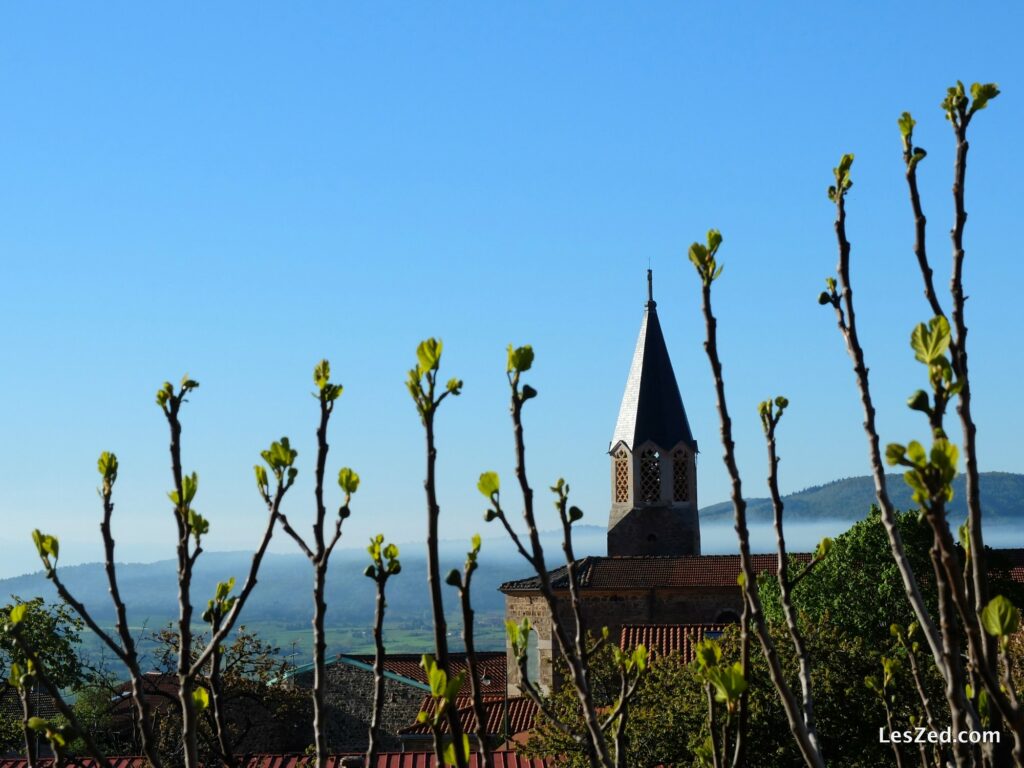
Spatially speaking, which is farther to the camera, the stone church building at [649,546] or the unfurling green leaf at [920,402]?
the stone church building at [649,546]

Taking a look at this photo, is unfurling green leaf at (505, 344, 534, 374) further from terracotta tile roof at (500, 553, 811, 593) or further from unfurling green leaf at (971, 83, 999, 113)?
terracotta tile roof at (500, 553, 811, 593)

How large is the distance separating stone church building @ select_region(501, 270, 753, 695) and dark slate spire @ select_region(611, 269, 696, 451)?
0.04 metres

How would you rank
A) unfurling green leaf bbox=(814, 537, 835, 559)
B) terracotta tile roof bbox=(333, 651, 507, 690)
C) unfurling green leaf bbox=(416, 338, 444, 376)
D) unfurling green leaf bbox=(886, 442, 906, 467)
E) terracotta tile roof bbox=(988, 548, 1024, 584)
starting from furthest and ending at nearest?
terracotta tile roof bbox=(333, 651, 507, 690), terracotta tile roof bbox=(988, 548, 1024, 584), unfurling green leaf bbox=(814, 537, 835, 559), unfurling green leaf bbox=(416, 338, 444, 376), unfurling green leaf bbox=(886, 442, 906, 467)

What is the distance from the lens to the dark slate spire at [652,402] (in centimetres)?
4581

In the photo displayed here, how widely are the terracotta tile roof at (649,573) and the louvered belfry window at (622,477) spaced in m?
5.78

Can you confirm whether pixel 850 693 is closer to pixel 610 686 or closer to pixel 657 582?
pixel 610 686

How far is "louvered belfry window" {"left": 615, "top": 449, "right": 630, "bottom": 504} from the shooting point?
45.7 m

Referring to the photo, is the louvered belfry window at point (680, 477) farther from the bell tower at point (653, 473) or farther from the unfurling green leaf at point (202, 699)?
the unfurling green leaf at point (202, 699)

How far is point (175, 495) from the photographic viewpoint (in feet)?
13.7

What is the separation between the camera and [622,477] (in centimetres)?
4597

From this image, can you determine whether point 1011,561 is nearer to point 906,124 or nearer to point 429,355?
point 906,124

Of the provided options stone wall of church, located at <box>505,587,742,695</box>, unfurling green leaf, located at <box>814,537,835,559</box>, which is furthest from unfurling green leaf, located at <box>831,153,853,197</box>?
stone wall of church, located at <box>505,587,742,695</box>

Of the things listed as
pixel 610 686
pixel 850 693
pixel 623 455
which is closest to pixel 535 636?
pixel 623 455

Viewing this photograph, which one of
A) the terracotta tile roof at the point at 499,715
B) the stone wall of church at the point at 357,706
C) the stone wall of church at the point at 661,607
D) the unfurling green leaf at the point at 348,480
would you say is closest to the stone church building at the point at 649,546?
the stone wall of church at the point at 661,607
